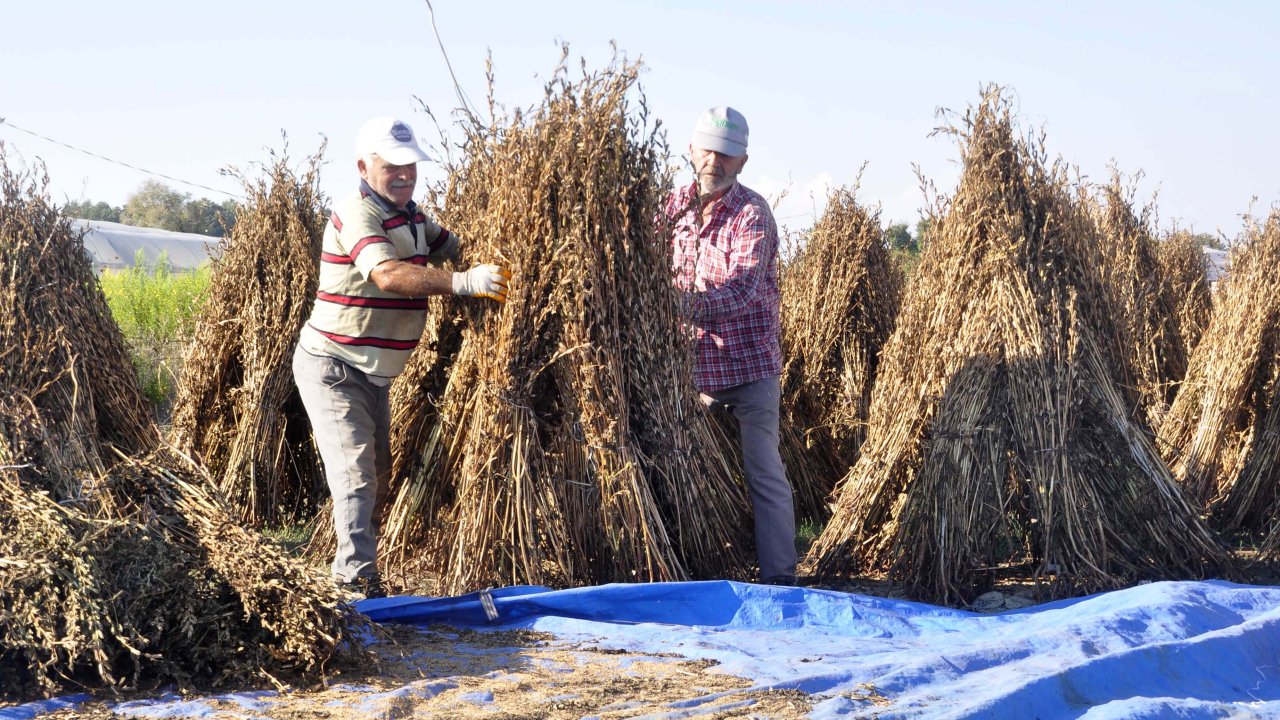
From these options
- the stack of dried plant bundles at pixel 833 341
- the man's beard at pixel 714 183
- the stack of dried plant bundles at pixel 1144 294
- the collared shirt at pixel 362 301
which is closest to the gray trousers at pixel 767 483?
the man's beard at pixel 714 183

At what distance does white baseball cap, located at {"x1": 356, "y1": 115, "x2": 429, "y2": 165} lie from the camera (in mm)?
4154

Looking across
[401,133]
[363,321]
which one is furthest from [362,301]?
[401,133]

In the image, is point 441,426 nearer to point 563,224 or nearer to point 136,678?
point 563,224

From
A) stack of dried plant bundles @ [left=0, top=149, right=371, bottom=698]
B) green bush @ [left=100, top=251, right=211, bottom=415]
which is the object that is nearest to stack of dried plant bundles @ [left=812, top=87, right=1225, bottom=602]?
stack of dried plant bundles @ [left=0, top=149, right=371, bottom=698]

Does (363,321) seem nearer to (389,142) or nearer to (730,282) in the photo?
(389,142)

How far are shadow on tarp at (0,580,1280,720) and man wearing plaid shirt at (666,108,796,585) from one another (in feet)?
2.00

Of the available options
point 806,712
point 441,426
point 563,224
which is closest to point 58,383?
point 441,426

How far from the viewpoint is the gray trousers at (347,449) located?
421 centimetres

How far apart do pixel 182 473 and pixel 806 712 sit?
218 centimetres

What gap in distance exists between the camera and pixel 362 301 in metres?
4.24

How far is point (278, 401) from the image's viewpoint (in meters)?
6.05

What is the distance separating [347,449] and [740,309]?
5.18ft

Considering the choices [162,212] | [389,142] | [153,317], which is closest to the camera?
[389,142]

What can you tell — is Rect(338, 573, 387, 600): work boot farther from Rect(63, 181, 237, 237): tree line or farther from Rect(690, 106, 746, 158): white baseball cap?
Rect(63, 181, 237, 237): tree line
